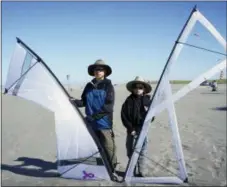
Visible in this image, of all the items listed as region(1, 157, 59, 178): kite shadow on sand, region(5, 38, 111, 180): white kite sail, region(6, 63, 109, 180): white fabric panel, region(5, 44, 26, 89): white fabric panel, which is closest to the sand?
region(1, 157, 59, 178): kite shadow on sand

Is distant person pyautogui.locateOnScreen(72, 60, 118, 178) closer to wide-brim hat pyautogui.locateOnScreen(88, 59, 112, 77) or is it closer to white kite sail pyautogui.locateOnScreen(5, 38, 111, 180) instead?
wide-brim hat pyautogui.locateOnScreen(88, 59, 112, 77)

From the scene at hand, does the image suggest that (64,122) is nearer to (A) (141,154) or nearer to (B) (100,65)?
(B) (100,65)

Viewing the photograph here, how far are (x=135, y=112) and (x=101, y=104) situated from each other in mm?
617

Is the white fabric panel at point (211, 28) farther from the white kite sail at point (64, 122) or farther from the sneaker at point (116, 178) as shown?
the sneaker at point (116, 178)

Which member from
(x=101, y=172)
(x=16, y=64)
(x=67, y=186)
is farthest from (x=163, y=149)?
(x=16, y=64)

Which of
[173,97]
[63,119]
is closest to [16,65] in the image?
[63,119]

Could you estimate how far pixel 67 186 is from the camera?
5004 millimetres

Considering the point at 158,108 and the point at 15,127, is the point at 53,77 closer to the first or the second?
the point at 158,108

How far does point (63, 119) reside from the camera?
17.0 feet

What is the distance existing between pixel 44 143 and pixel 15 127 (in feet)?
10.4

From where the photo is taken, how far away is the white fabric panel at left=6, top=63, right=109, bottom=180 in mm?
5168

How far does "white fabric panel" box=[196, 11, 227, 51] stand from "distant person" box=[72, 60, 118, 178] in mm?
1753

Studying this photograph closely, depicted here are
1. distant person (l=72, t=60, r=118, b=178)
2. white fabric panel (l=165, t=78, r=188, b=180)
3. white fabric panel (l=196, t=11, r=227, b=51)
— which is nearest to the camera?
white fabric panel (l=196, t=11, r=227, b=51)

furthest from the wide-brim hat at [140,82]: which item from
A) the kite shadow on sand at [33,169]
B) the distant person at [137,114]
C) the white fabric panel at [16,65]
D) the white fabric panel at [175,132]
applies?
the kite shadow on sand at [33,169]
